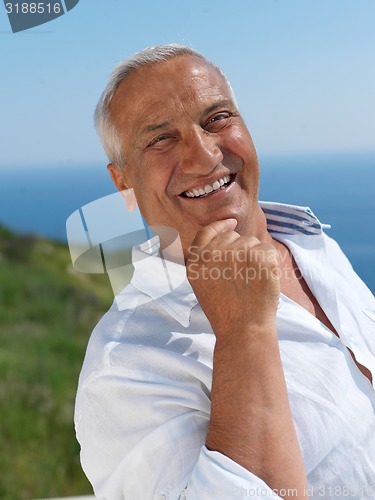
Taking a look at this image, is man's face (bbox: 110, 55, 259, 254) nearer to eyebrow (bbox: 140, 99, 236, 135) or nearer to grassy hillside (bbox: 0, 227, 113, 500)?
eyebrow (bbox: 140, 99, 236, 135)

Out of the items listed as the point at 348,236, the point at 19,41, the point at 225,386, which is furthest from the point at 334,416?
the point at 19,41

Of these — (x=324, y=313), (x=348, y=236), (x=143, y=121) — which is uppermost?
(x=143, y=121)

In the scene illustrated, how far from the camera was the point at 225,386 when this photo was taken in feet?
2.89

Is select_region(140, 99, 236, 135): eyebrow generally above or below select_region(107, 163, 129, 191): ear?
above

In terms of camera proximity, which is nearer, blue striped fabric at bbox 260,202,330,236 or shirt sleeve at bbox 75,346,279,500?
shirt sleeve at bbox 75,346,279,500

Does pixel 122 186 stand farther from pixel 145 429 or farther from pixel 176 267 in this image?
pixel 145 429

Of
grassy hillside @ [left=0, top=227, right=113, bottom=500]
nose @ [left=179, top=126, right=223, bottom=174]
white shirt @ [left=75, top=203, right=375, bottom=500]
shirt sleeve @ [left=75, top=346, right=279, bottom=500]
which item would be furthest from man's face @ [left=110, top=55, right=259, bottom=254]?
grassy hillside @ [left=0, top=227, right=113, bottom=500]

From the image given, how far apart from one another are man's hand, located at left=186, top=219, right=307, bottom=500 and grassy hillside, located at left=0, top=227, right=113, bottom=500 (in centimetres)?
247

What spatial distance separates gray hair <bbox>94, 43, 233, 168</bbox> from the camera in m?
1.15

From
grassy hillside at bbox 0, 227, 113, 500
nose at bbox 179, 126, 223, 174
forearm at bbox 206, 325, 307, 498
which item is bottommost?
grassy hillside at bbox 0, 227, 113, 500

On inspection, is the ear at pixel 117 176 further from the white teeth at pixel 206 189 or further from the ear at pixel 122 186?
the white teeth at pixel 206 189

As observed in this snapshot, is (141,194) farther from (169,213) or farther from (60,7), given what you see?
(60,7)

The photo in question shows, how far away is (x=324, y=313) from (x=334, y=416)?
0.86 feet

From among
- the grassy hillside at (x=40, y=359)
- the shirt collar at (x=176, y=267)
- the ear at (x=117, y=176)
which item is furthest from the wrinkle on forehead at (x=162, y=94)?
the grassy hillside at (x=40, y=359)
